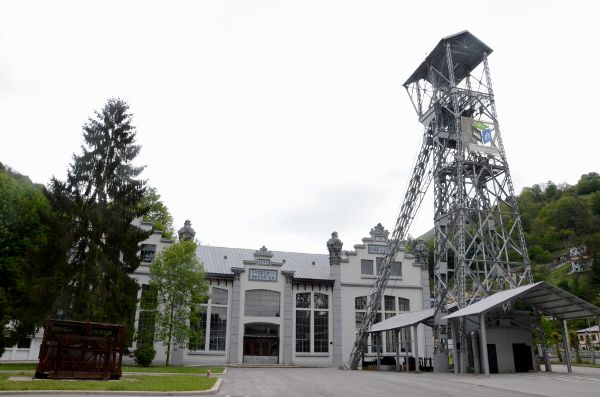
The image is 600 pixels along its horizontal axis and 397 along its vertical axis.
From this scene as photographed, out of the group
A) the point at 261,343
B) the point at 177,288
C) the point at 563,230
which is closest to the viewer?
the point at 177,288

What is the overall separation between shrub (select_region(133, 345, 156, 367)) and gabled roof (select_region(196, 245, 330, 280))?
8865 mm

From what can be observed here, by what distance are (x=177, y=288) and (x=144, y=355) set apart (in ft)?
15.6

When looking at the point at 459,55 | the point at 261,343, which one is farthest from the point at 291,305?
the point at 459,55

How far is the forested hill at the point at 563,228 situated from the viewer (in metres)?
89.9

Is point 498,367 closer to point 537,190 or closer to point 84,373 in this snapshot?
point 84,373

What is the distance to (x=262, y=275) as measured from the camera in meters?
38.7

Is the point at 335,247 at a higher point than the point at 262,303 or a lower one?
higher

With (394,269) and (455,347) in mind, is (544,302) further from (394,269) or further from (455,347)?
(394,269)

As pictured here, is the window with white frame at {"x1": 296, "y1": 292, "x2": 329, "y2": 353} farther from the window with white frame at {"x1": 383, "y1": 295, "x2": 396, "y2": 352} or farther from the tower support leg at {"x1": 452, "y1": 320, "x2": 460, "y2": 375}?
the tower support leg at {"x1": 452, "y1": 320, "x2": 460, "y2": 375}

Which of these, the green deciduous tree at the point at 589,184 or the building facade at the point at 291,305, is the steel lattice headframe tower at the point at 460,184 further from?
the green deciduous tree at the point at 589,184

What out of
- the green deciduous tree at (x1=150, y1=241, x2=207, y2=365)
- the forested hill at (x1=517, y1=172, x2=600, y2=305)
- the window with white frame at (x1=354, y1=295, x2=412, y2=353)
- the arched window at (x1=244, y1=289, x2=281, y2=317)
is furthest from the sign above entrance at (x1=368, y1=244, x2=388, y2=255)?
the forested hill at (x1=517, y1=172, x2=600, y2=305)

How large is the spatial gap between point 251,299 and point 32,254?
16987 millimetres

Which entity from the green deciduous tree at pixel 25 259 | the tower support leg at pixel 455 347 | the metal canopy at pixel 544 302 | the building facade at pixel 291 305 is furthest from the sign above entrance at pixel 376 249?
the green deciduous tree at pixel 25 259

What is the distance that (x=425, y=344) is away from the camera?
39.2 metres
